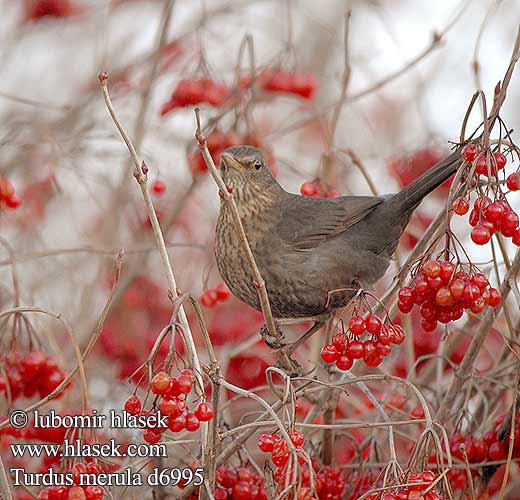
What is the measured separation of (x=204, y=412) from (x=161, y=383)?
0.12 metres

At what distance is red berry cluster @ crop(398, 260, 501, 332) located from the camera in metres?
1.97

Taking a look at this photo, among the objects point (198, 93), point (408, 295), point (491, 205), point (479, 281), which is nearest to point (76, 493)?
point (408, 295)

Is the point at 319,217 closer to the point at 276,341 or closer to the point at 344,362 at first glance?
the point at 276,341

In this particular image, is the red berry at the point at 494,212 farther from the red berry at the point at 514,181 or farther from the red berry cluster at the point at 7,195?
the red berry cluster at the point at 7,195

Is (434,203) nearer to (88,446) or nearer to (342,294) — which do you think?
(342,294)

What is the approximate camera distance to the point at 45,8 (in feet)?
15.7

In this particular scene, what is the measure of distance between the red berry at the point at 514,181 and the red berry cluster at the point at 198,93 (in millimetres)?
1662

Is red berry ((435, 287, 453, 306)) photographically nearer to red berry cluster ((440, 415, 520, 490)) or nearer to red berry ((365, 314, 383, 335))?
red berry ((365, 314, 383, 335))

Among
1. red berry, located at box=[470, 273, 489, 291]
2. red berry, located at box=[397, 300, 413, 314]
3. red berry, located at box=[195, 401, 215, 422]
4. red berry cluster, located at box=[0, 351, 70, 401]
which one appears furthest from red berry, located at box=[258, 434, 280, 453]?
red berry cluster, located at box=[0, 351, 70, 401]

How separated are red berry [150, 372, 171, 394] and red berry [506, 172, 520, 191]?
0.90 m

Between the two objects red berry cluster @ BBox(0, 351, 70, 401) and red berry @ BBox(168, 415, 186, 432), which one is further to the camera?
red berry cluster @ BBox(0, 351, 70, 401)

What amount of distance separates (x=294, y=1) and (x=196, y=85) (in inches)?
44.3

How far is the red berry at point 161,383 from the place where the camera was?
69.2 inches

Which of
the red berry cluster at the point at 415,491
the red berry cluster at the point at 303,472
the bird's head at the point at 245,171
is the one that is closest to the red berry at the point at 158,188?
the bird's head at the point at 245,171
